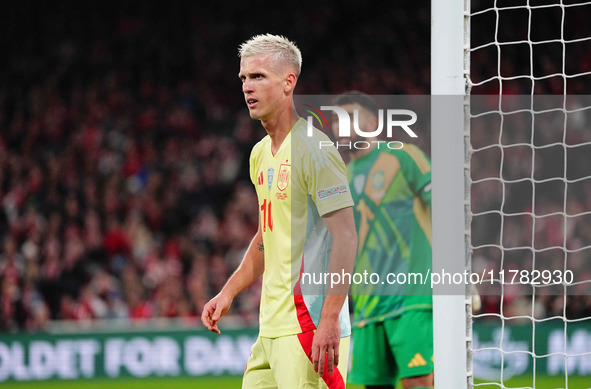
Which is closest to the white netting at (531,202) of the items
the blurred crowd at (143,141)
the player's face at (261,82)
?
the blurred crowd at (143,141)

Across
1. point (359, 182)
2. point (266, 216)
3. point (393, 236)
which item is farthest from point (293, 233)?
point (359, 182)

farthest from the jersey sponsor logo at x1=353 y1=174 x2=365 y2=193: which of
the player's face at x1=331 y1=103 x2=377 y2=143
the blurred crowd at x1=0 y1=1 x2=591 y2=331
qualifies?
the blurred crowd at x1=0 y1=1 x2=591 y2=331

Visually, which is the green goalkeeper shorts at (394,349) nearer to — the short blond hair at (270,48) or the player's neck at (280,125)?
the player's neck at (280,125)

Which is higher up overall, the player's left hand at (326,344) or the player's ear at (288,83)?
the player's ear at (288,83)

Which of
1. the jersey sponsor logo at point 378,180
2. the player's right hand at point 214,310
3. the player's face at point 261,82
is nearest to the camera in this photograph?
the player's face at point 261,82

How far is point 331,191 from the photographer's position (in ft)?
10.2

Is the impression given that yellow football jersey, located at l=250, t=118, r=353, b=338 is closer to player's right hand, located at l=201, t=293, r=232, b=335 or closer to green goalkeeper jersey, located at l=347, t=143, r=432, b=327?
player's right hand, located at l=201, t=293, r=232, b=335

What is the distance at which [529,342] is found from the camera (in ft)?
29.5

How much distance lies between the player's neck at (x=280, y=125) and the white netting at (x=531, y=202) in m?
3.15

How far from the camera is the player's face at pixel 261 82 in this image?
321cm

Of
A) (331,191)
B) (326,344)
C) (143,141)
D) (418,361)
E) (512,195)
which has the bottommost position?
(418,361)

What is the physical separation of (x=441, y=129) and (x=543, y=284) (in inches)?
255

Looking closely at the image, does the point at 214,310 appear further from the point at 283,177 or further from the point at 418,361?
the point at 418,361

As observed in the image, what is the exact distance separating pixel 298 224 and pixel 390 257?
1.43 metres
